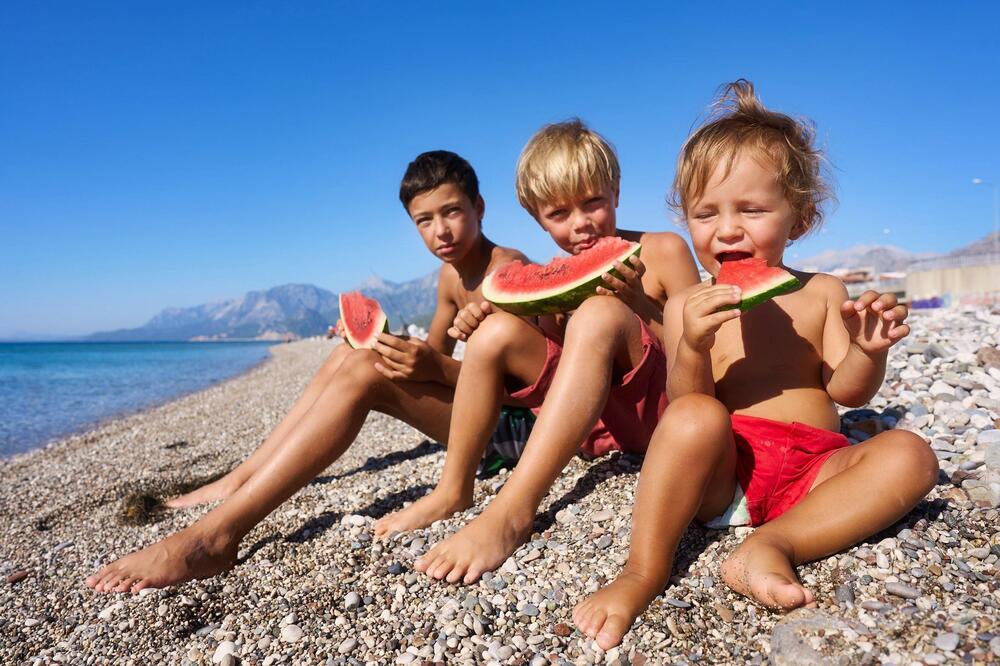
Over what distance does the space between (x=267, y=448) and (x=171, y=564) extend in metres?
1.33

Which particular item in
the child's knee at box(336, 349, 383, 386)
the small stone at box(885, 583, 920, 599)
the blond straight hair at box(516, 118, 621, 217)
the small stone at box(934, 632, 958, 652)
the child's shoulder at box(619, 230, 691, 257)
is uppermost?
the blond straight hair at box(516, 118, 621, 217)

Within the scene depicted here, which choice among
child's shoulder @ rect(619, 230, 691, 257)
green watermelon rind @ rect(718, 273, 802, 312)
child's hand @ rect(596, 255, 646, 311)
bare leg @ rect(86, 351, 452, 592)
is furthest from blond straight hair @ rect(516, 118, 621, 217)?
green watermelon rind @ rect(718, 273, 802, 312)

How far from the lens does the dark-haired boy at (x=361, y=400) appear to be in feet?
8.47

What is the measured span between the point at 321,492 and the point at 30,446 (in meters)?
8.28

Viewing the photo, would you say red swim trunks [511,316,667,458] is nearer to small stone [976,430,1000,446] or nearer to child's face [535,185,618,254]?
child's face [535,185,618,254]

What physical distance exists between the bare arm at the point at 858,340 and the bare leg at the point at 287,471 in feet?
6.13

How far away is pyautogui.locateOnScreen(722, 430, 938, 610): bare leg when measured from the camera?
1866 millimetres

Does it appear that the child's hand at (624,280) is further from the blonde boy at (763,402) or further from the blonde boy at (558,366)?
the blonde boy at (763,402)

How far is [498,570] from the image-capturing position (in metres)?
2.31

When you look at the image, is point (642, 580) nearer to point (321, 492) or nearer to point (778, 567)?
point (778, 567)

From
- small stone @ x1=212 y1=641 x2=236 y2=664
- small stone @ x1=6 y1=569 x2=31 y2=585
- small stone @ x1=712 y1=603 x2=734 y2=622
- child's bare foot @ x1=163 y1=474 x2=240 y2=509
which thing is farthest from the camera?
child's bare foot @ x1=163 y1=474 x2=240 y2=509

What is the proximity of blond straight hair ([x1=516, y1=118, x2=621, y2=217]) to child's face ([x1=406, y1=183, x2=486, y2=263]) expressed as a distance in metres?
0.56

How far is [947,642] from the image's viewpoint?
1.48 meters

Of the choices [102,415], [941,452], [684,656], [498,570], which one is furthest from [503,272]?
[102,415]
